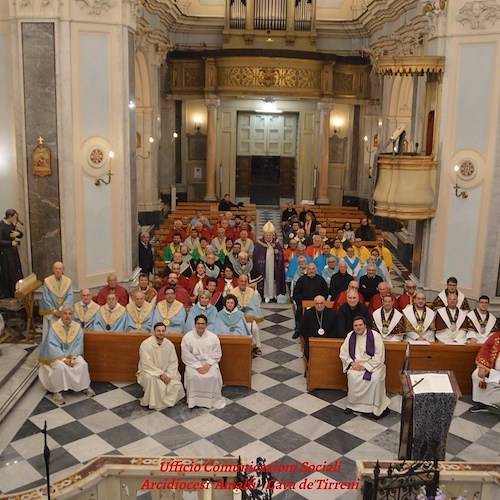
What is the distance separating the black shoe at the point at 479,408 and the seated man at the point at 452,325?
3.61ft

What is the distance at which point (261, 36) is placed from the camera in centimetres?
2206

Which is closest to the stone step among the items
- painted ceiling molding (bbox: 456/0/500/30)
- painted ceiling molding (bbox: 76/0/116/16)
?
painted ceiling molding (bbox: 76/0/116/16)

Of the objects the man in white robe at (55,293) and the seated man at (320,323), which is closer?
the seated man at (320,323)

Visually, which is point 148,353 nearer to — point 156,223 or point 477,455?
point 477,455

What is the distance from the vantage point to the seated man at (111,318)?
31.0 ft

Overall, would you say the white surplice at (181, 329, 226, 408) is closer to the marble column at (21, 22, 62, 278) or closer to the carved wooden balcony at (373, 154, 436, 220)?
the marble column at (21, 22, 62, 278)

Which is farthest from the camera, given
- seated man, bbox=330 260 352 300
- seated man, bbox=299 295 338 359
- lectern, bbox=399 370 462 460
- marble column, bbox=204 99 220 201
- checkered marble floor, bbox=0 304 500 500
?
marble column, bbox=204 99 220 201

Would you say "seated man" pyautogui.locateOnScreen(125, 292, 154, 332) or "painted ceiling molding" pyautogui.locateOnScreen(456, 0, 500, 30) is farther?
"painted ceiling molding" pyautogui.locateOnScreen(456, 0, 500, 30)

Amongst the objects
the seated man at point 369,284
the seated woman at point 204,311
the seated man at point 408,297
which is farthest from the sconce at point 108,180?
the seated man at point 408,297

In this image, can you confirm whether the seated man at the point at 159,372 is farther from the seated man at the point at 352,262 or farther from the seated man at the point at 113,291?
the seated man at the point at 352,262

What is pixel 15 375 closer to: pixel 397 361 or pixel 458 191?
pixel 397 361

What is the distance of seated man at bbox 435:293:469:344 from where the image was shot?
9.54 m

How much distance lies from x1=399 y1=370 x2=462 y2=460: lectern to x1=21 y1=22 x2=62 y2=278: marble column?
7.23 metres

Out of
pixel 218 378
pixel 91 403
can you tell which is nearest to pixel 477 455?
pixel 218 378
